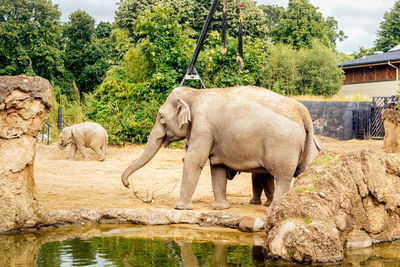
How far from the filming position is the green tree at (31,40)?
131 ft

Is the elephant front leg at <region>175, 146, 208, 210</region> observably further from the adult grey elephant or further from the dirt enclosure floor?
the dirt enclosure floor

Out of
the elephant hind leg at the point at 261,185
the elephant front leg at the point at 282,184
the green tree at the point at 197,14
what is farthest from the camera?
the green tree at the point at 197,14

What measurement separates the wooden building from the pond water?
32072mm

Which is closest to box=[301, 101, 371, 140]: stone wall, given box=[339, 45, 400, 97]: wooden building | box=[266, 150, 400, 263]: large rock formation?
box=[339, 45, 400, 97]: wooden building

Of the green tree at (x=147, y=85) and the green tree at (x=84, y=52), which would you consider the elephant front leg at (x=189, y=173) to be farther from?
the green tree at (x=84, y=52)

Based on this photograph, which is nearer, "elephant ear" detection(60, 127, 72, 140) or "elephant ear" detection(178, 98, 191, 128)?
"elephant ear" detection(178, 98, 191, 128)

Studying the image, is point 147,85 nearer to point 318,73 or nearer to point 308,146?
point 308,146

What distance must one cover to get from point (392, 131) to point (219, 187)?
6.28 metres

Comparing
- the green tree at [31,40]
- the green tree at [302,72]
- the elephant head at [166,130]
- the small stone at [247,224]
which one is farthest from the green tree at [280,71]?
the small stone at [247,224]

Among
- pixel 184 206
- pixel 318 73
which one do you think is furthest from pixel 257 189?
pixel 318 73

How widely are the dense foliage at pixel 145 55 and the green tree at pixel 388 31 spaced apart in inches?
220

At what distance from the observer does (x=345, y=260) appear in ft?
19.0

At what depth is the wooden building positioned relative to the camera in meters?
37.0

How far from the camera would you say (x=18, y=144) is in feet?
24.1
